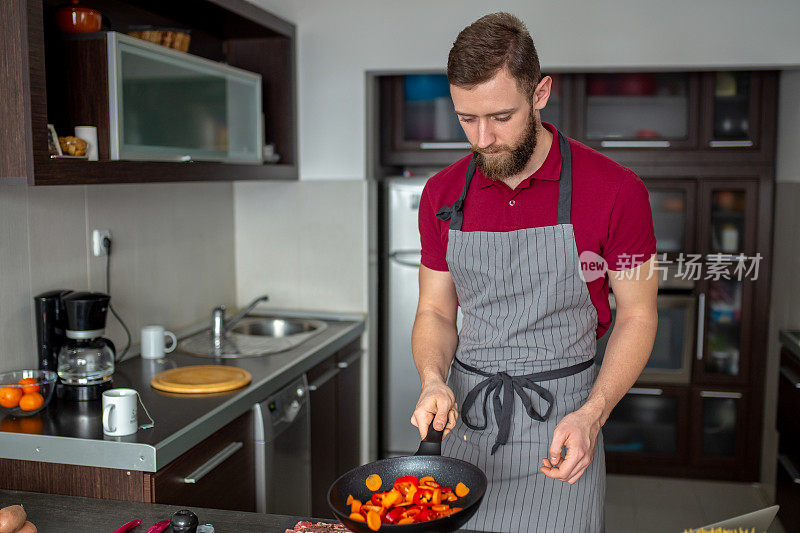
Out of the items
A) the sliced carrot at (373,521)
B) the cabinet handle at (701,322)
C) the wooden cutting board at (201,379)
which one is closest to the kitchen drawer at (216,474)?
the wooden cutting board at (201,379)

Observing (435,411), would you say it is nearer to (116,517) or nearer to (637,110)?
(116,517)

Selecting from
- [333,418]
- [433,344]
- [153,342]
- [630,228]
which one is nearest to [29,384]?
[153,342]

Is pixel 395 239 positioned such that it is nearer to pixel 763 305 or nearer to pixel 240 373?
pixel 240 373

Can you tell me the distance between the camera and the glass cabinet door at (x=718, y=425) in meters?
3.76

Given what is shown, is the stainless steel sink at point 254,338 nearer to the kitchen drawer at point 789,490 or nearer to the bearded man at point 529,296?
the bearded man at point 529,296

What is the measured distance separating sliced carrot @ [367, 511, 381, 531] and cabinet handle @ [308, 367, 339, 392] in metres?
1.75

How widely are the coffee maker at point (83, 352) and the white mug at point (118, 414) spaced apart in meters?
0.31

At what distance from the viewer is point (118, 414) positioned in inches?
76.8

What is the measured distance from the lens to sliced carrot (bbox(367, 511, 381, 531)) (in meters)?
1.16

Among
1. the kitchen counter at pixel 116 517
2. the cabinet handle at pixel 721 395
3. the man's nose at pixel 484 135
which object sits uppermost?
the man's nose at pixel 484 135

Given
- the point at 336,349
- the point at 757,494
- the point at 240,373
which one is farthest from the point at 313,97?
the point at 757,494

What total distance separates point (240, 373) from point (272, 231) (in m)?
1.23

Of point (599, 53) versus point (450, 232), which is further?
point (599, 53)

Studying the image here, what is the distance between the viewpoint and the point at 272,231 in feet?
12.0
